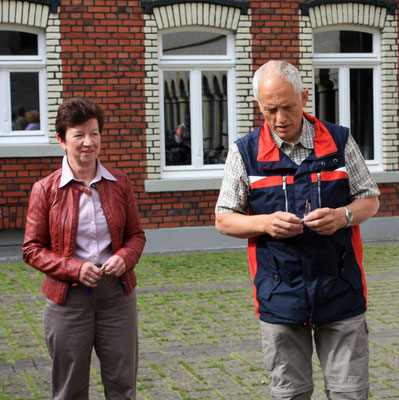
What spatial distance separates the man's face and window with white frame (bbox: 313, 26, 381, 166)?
8899 millimetres

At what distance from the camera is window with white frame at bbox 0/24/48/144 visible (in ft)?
37.2

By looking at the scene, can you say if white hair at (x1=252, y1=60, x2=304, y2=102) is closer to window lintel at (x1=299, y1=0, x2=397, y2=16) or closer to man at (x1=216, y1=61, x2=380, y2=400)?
man at (x1=216, y1=61, x2=380, y2=400)

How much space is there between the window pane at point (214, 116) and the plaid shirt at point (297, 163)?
8323 millimetres

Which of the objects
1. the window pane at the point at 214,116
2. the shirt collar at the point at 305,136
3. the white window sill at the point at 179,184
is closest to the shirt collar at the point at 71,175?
the shirt collar at the point at 305,136

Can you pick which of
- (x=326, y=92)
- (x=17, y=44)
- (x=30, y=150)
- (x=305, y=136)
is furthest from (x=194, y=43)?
(x=305, y=136)

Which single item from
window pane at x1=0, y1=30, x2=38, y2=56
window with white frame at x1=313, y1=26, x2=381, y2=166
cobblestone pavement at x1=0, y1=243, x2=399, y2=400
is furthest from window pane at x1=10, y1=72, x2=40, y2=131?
window with white frame at x1=313, y1=26, x2=381, y2=166

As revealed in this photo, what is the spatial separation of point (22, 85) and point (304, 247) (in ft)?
28.0

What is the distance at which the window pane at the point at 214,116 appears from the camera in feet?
39.9

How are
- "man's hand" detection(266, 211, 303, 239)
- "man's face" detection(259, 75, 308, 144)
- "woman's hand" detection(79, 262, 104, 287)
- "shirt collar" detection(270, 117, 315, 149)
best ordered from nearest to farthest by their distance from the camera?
"man's hand" detection(266, 211, 303, 239) < "man's face" detection(259, 75, 308, 144) < "shirt collar" detection(270, 117, 315, 149) < "woman's hand" detection(79, 262, 104, 287)

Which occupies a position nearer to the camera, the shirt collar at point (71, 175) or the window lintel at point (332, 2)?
the shirt collar at point (71, 175)

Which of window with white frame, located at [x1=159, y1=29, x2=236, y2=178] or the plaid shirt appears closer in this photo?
the plaid shirt

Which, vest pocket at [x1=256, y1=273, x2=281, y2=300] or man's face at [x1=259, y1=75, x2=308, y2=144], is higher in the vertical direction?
man's face at [x1=259, y1=75, x2=308, y2=144]

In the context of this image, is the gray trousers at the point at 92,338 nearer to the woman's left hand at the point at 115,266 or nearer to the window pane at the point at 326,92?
the woman's left hand at the point at 115,266

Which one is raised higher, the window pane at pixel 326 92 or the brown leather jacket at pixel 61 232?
the window pane at pixel 326 92
